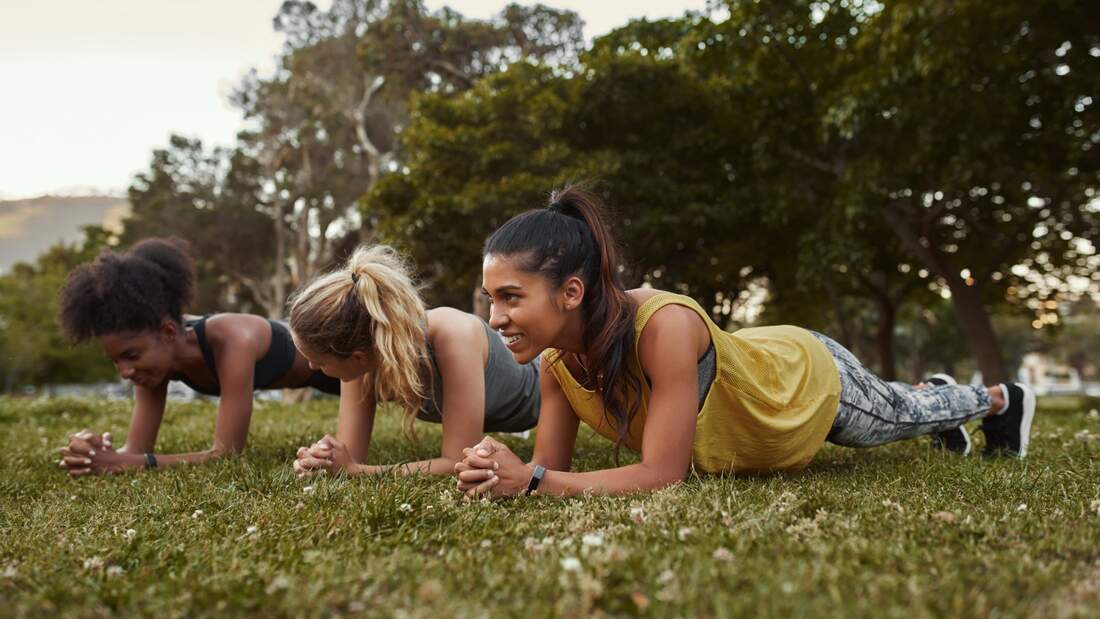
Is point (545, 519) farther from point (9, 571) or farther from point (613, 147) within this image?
point (613, 147)

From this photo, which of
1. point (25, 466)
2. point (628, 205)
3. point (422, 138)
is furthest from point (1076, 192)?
point (25, 466)

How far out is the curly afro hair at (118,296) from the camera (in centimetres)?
527

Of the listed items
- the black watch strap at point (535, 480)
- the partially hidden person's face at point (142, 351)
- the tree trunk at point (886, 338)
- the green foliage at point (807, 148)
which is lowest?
the tree trunk at point (886, 338)

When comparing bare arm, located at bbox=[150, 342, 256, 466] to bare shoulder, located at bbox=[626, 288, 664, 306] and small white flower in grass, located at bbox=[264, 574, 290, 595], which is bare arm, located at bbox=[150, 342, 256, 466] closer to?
bare shoulder, located at bbox=[626, 288, 664, 306]

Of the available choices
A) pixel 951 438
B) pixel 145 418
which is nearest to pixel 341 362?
pixel 145 418

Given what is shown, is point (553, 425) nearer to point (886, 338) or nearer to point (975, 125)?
point (975, 125)

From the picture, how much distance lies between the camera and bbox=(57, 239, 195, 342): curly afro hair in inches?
207

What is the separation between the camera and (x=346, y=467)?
4340mm

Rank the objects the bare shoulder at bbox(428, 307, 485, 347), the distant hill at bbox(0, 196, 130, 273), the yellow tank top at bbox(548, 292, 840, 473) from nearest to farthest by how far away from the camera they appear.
Answer: 1. the yellow tank top at bbox(548, 292, 840, 473)
2. the bare shoulder at bbox(428, 307, 485, 347)
3. the distant hill at bbox(0, 196, 130, 273)

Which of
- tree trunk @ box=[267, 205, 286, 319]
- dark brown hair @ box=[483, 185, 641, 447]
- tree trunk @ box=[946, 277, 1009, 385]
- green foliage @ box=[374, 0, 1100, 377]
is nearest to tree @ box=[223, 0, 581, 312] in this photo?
tree trunk @ box=[267, 205, 286, 319]

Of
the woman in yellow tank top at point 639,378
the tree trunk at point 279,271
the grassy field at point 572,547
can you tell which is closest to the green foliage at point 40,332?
the tree trunk at point 279,271

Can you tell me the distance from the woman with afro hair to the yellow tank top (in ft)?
8.74

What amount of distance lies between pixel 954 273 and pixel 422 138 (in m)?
12.6

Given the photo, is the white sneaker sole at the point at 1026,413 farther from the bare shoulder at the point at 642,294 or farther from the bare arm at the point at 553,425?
the bare arm at the point at 553,425
